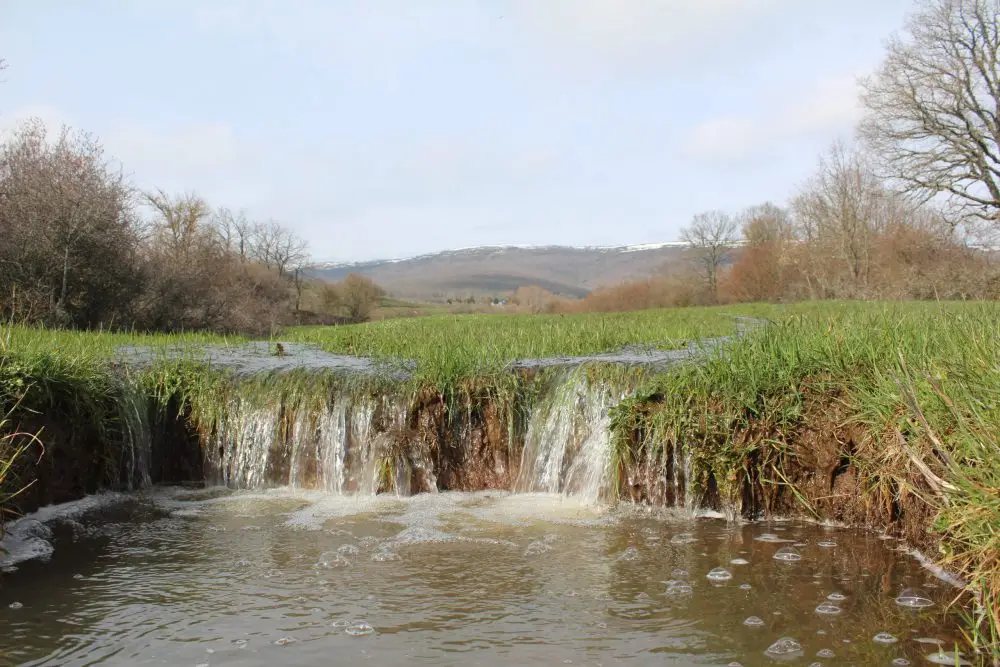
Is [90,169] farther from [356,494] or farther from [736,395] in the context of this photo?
[736,395]

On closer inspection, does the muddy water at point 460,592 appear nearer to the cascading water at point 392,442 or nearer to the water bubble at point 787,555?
the water bubble at point 787,555

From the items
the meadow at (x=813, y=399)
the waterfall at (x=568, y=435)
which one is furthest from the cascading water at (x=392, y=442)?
the meadow at (x=813, y=399)

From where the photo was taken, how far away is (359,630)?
3885mm

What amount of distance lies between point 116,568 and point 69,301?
1492cm

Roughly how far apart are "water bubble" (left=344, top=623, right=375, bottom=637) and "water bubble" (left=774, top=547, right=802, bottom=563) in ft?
9.41

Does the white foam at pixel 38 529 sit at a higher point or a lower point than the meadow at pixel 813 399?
lower

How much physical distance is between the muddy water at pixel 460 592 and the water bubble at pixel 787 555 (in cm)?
6

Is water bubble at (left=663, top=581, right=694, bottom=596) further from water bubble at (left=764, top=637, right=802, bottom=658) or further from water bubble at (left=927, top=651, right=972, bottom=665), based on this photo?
water bubble at (left=927, top=651, right=972, bottom=665)

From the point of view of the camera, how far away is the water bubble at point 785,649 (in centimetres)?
355

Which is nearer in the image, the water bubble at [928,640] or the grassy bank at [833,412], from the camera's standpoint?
the water bubble at [928,640]

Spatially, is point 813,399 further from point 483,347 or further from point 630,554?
point 483,347

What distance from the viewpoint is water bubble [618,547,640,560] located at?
5090 mm

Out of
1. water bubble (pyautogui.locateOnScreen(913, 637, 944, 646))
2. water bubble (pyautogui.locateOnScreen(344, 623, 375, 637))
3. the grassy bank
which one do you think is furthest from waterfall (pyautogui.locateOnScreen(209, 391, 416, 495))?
water bubble (pyautogui.locateOnScreen(913, 637, 944, 646))

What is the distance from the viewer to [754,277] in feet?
176
